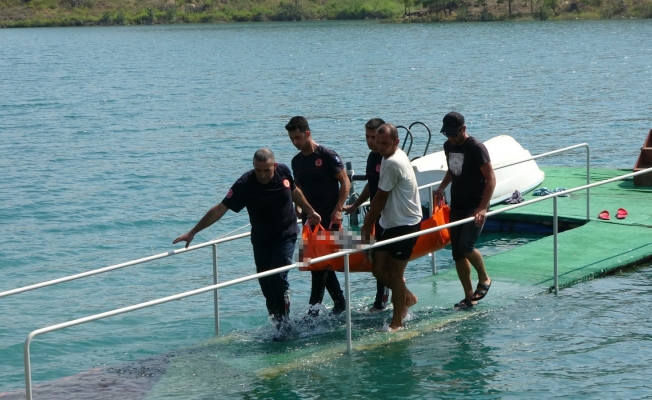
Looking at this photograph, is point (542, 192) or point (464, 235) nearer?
point (464, 235)

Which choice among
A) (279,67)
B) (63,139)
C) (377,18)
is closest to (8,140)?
(63,139)

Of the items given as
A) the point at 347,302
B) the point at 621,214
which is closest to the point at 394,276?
the point at 347,302

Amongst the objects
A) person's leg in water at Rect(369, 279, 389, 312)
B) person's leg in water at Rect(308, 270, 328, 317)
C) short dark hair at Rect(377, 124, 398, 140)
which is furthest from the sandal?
short dark hair at Rect(377, 124, 398, 140)

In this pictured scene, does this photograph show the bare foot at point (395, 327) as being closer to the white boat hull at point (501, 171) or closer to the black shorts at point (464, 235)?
the black shorts at point (464, 235)

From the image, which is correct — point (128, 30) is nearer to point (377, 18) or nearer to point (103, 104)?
point (377, 18)

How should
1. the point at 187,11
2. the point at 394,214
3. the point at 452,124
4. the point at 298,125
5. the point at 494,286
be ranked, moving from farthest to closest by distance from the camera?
the point at 187,11, the point at 494,286, the point at 452,124, the point at 298,125, the point at 394,214

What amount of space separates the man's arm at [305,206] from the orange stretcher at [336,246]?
6 cm

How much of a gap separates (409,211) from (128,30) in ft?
351

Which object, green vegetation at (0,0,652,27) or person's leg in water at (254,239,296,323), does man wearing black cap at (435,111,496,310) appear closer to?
person's leg in water at (254,239,296,323)

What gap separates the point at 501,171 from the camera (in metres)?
15.1

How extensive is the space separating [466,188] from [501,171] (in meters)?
6.31

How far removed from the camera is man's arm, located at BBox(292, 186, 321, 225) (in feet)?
28.0

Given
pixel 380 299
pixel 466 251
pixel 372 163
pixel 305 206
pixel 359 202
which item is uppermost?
pixel 372 163

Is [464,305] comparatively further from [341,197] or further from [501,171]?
[501,171]
